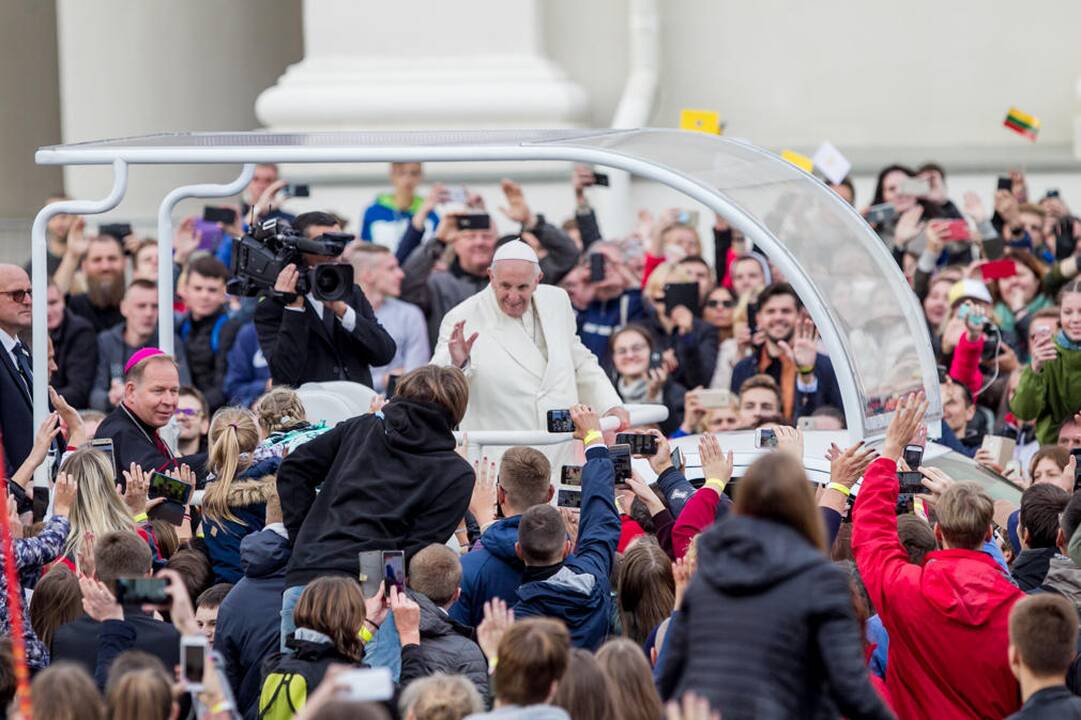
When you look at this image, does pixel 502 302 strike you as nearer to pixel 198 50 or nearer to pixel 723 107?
pixel 723 107

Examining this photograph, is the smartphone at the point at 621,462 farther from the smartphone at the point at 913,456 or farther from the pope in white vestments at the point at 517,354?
the pope in white vestments at the point at 517,354

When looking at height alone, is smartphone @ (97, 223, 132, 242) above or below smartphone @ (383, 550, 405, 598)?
above

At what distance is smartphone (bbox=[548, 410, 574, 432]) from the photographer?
7.15m

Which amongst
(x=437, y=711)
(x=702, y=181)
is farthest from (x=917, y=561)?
(x=437, y=711)

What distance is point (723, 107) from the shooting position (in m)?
14.3

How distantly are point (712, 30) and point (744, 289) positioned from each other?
374 centimetres

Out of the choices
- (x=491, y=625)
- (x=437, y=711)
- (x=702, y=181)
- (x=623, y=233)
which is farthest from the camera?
(x=623, y=233)

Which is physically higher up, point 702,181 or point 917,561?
point 702,181

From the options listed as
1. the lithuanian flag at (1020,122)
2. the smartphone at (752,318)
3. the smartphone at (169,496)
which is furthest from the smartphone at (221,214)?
the lithuanian flag at (1020,122)

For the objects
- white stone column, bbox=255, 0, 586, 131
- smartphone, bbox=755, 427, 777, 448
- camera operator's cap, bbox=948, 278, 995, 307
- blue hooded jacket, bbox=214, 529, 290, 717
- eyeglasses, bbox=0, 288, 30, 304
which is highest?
white stone column, bbox=255, 0, 586, 131

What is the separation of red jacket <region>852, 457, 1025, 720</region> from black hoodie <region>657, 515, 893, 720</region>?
131cm

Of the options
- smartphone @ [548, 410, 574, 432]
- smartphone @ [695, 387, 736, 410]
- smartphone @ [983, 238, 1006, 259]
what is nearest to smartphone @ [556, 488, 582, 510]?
smartphone @ [548, 410, 574, 432]

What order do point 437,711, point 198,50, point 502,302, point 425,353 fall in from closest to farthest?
point 437,711 → point 502,302 → point 425,353 → point 198,50

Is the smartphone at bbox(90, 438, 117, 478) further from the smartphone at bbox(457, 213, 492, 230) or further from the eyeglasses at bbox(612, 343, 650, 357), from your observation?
the smartphone at bbox(457, 213, 492, 230)
